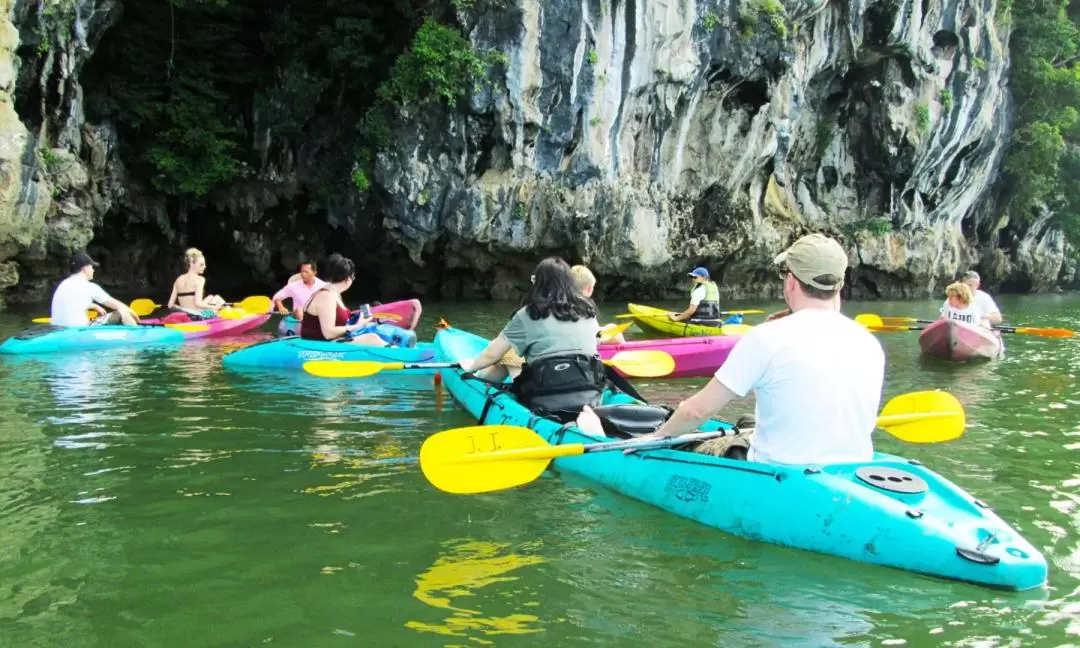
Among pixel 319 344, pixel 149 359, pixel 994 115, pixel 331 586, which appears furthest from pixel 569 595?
pixel 994 115

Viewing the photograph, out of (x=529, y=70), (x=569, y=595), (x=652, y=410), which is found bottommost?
(x=569, y=595)

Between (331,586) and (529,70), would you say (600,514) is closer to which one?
(331,586)

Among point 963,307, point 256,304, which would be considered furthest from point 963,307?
point 256,304

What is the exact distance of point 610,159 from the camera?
65.8 ft

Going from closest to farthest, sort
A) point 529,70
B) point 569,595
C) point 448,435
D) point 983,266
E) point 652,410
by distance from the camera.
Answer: point 569,595, point 448,435, point 652,410, point 529,70, point 983,266

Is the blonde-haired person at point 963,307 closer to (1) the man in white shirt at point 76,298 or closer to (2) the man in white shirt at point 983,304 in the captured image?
(2) the man in white shirt at point 983,304

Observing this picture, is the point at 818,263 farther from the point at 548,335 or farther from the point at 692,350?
the point at 692,350

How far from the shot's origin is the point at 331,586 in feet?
11.4

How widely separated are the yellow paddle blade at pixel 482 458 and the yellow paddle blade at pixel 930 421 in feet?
6.02

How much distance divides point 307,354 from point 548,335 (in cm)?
433

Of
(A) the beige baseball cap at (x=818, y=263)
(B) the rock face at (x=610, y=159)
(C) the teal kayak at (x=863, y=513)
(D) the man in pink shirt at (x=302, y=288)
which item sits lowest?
(C) the teal kayak at (x=863, y=513)

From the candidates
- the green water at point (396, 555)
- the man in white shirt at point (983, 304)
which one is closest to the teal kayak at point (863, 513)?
the green water at point (396, 555)

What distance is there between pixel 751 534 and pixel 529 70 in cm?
1595

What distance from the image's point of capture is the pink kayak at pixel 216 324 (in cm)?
1171
